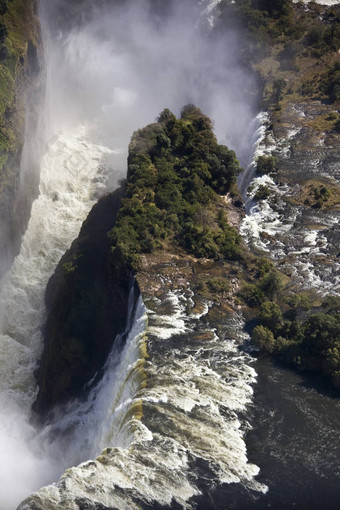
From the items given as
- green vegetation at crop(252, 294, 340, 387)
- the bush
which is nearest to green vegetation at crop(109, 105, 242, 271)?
the bush

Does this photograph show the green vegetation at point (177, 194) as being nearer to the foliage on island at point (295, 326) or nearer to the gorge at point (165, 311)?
the gorge at point (165, 311)

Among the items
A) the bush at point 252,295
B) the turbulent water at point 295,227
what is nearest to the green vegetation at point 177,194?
the turbulent water at point 295,227

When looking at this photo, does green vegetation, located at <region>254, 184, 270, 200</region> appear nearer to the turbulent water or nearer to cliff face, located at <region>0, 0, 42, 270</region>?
the turbulent water

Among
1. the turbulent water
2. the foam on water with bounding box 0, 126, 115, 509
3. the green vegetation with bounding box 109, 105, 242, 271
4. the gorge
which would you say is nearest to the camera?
the gorge

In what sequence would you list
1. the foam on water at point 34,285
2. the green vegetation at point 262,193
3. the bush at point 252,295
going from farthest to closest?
the green vegetation at point 262,193
the bush at point 252,295
the foam on water at point 34,285

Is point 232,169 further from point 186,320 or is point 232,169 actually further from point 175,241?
point 186,320

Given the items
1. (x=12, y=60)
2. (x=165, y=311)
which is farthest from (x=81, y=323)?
(x=12, y=60)

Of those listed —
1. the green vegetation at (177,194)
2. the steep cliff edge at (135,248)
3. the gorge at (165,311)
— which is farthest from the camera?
the green vegetation at (177,194)

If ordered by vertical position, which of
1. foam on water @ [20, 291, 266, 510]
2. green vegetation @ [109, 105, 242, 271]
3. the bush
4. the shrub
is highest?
green vegetation @ [109, 105, 242, 271]
